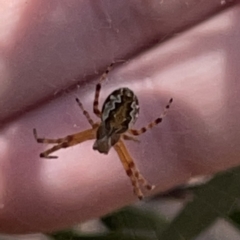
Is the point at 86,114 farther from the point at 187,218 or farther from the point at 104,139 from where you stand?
the point at 187,218

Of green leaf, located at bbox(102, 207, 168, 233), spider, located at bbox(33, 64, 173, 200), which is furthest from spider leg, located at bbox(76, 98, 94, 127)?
green leaf, located at bbox(102, 207, 168, 233)

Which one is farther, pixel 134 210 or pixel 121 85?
pixel 134 210

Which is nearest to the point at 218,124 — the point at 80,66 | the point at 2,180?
the point at 80,66

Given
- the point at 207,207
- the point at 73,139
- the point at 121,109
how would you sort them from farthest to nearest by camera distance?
the point at 207,207, the point at 73,139, the point at 121,109

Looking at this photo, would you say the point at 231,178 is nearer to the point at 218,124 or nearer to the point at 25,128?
the point at 218,124

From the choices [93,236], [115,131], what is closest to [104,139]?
[115,131]

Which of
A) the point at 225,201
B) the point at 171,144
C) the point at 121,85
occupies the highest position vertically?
the point at 121,85

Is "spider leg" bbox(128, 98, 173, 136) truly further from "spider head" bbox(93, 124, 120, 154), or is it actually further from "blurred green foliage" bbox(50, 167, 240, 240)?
"blurred green foliage" bbox(50, 167, 240, 240)
